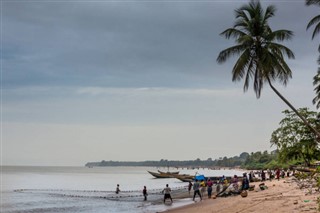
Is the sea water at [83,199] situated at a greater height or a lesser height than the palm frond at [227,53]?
lesser

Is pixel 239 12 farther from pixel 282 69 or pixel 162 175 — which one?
pixel 162 175

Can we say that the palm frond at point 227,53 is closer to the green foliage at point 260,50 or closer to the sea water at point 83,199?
the green foliage at point 260,50

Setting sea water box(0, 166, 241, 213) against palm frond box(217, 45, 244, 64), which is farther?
sea water box(0, 166, 241, 213)

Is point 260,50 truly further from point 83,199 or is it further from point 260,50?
point 83,199

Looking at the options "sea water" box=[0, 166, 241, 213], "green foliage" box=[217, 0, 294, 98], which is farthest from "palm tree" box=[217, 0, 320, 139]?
"sea water" box=[0, 166, 241, 213]

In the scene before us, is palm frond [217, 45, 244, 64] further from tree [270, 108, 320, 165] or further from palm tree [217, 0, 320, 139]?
tree [270, 108, 320, 165]

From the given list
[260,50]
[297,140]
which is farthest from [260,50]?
[297,140]

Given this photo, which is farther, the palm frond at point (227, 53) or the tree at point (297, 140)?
the tree at point (297, 140)

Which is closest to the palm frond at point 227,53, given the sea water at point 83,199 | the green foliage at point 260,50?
the green foliage at point 260,50

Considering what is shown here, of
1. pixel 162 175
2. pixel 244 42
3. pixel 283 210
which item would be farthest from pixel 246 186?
pixel 162 175

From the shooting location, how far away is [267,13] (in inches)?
867

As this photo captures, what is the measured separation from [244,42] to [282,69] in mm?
2952

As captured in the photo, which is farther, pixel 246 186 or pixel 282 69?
pixel 246 186

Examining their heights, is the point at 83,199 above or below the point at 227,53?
below
